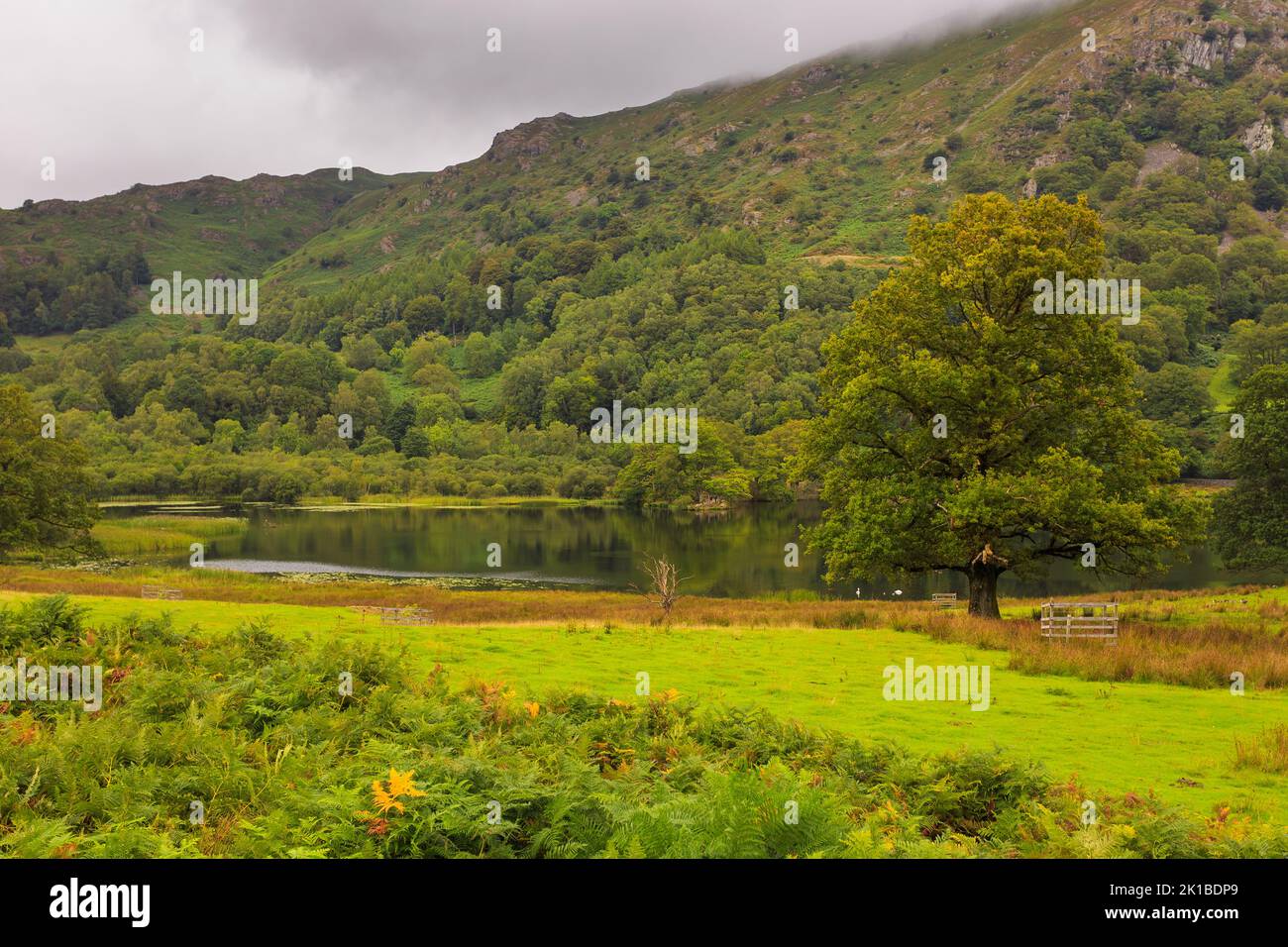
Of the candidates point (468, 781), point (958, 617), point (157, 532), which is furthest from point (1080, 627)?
point (157, 532)

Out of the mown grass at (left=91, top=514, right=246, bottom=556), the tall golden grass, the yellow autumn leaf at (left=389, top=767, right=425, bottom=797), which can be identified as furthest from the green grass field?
the mown grass at (left=91, top=514, right=246, bottom=556)

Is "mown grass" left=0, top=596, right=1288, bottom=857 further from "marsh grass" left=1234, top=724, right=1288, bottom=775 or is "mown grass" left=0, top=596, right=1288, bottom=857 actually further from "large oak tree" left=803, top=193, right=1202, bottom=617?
"large oak tree" left=803, top=193, right=1202, bottom=617

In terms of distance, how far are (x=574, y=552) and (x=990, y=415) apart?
189 feet

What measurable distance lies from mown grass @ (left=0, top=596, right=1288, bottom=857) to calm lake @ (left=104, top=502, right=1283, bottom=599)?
2773cm

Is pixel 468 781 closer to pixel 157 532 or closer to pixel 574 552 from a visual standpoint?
pixel 574 552

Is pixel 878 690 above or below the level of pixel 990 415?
below

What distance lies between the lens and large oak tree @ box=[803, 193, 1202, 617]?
31.1m

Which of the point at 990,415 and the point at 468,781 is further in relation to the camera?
the point at 990,415

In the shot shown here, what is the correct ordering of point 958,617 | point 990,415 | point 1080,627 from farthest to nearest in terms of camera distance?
1. point 990,415
2. point 958,617
3. point 1080,627

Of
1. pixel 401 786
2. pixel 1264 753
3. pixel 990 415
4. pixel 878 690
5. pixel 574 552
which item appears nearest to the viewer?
pixel 401 786

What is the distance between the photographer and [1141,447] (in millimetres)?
32375

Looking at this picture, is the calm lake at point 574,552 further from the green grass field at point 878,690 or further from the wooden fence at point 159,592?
the wooden fence at point 159,592

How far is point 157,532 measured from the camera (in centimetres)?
8706
